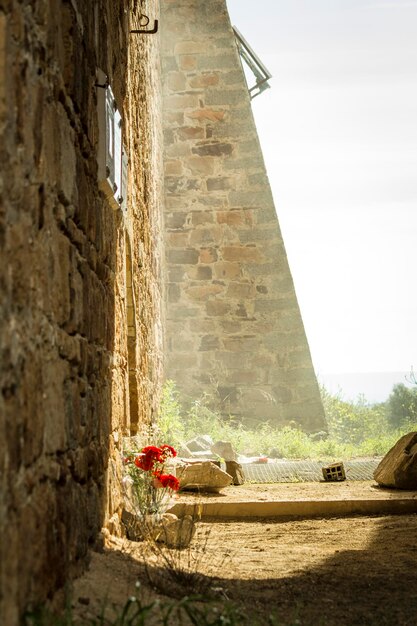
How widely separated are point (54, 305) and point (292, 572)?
1992 mm

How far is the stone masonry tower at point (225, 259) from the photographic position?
36.5 ft

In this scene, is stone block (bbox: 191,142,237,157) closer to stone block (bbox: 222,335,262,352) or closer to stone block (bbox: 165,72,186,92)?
stone block (bbox: 165,72,186,92)

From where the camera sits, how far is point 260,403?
1105 cm

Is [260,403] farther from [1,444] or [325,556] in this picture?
[1,444]

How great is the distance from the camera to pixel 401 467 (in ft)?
21.6

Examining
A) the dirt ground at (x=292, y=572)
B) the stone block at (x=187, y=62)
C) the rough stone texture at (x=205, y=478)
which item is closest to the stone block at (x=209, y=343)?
the stone block at (x=187, y=62)

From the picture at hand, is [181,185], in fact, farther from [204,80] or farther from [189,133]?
[204,80]

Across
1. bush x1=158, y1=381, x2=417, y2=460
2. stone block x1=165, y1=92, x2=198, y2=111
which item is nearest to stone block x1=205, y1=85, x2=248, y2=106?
stone block x1=165, y1=92, x2=198, y2=111

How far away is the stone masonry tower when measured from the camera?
438 inches

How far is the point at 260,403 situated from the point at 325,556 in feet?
21.6

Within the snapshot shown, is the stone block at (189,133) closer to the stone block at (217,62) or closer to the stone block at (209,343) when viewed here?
the stone block at (217,62)

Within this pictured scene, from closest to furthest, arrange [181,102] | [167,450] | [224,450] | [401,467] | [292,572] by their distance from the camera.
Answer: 1. [292,572]
2. [167,450]
3. [401,467]
4. [224,450]
5. [181,102]

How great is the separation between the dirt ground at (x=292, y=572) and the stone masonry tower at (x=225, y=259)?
5.50 meters

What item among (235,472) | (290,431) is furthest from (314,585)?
(290,431)
